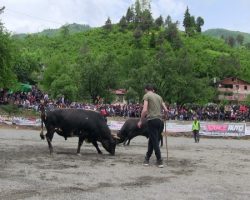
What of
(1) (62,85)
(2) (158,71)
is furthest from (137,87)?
(1) (62,85)

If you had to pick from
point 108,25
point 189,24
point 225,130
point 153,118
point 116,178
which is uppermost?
point 189,24

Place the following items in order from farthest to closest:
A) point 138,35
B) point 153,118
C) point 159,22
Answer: point 159,22 < point 138,35 < point 153,118

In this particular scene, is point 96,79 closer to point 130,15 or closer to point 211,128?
point 211,128

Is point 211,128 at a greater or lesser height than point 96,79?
lesser

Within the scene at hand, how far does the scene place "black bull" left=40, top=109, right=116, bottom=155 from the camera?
1683cm

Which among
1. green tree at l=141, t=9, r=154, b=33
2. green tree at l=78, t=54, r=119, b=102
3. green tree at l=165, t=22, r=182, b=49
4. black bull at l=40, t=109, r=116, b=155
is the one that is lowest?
black bull at l=40, t=109, r=116, b=155

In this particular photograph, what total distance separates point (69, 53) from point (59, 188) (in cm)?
13988

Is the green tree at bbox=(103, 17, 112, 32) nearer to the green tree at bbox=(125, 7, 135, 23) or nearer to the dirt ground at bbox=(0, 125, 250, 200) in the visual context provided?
the green tree at bbox=(125, 7, 135, 23)

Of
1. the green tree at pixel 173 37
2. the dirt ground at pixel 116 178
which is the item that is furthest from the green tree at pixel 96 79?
the green tree at pixel 173 37

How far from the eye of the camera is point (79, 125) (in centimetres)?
1680

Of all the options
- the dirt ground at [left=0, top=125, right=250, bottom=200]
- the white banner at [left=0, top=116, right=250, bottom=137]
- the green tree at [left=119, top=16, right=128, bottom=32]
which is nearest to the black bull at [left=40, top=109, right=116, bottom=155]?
the dirt ground at [left=0, top=125, right=250, bottom=200]

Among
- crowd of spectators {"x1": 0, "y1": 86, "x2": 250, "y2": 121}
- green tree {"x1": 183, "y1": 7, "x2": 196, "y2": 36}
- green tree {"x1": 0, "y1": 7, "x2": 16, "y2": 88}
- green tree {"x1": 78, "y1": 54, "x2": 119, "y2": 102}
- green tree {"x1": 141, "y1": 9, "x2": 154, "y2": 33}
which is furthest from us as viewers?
green tree {"x1": 183, "y1": 7, "x2": 196, "y2": 36}

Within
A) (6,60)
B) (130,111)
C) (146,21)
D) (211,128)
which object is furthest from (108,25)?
(211,128)

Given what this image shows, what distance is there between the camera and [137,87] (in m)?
68.2
